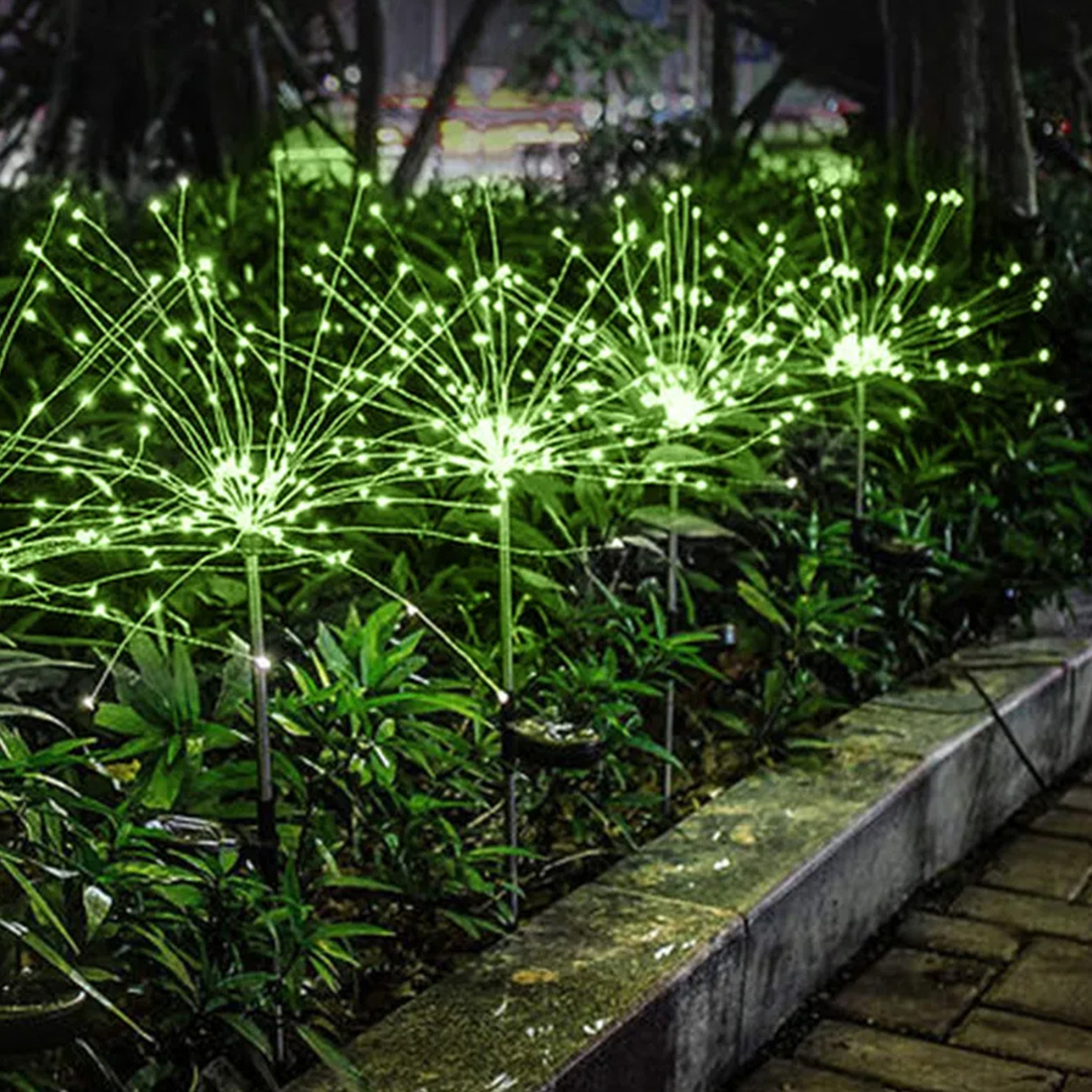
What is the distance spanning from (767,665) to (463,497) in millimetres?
919

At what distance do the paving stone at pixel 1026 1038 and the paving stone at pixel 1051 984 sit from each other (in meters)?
0.04

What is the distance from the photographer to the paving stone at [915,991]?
395cm

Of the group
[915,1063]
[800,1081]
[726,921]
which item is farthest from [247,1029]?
[915,1063]

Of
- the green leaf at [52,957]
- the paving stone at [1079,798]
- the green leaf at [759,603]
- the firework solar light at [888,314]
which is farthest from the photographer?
the paving stone at [1079,798]

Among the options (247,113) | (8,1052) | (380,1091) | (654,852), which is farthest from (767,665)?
(247,113)

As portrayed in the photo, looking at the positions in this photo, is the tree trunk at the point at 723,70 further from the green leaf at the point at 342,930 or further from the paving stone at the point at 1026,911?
the green leaf at the point at 342,930

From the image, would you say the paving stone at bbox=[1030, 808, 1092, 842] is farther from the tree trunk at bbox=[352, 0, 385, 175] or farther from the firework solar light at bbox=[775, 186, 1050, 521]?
the tree trunk at bbox=[352, 0, 385, 175]

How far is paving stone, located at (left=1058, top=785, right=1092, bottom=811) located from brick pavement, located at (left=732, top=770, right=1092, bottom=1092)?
1.17ft

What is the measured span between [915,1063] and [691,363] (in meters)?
2.01

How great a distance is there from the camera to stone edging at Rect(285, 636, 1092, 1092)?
10.4 ft

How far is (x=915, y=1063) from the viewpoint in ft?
12.4

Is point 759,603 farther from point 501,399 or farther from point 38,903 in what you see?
point 38,903

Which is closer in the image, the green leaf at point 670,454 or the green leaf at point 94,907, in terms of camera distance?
the green leaf at point 94,907

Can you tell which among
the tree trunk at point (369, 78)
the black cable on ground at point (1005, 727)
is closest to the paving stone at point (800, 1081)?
the black cable on ground at point (1005, 727)
